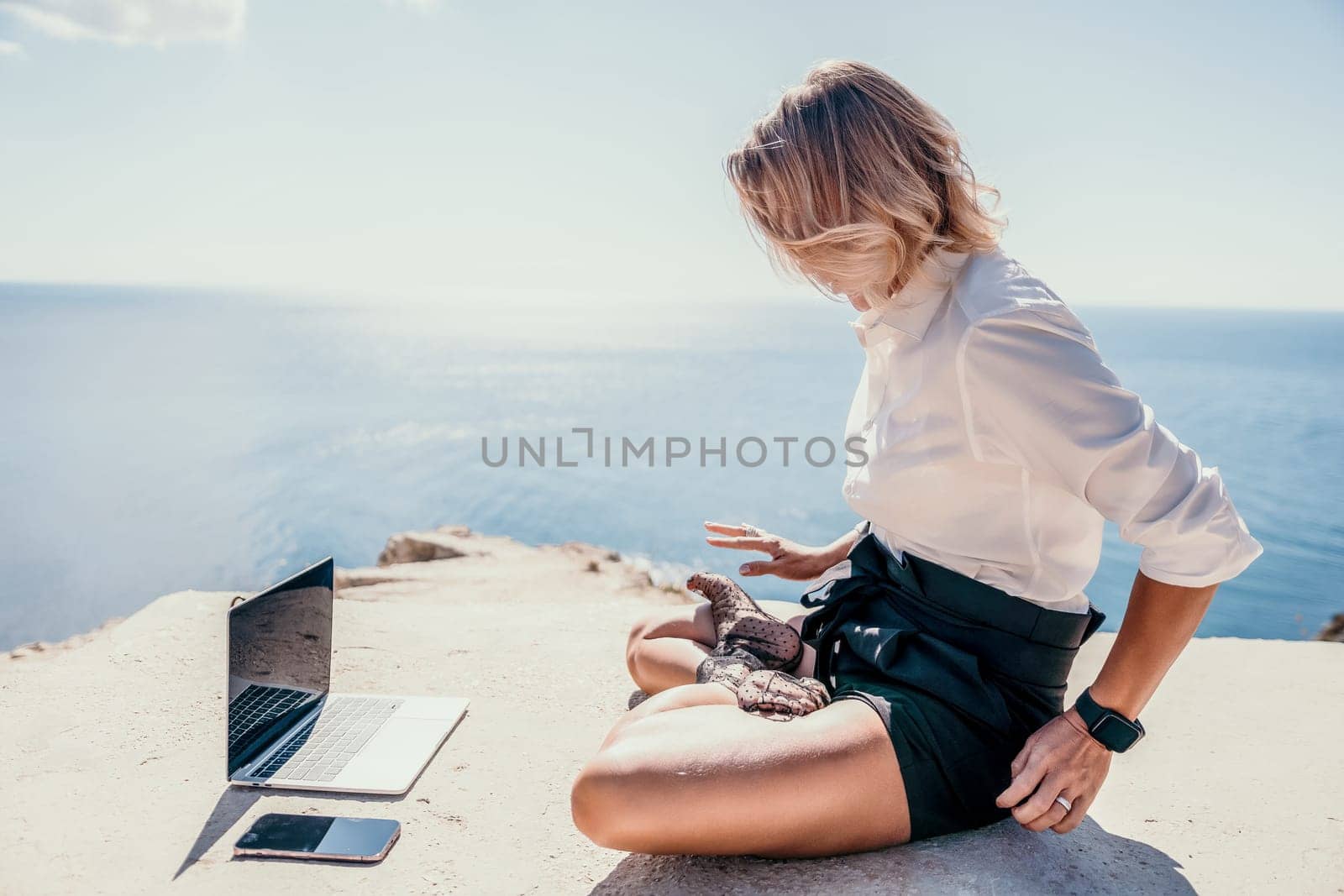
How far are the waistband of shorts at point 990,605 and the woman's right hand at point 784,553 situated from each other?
20.5 inches

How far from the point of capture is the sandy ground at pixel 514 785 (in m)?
1.63

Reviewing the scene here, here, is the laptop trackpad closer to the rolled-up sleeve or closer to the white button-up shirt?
the white button-up shirt

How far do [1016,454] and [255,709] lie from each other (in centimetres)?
178

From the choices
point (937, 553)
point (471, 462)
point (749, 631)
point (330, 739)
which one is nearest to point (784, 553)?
point (749, 631)

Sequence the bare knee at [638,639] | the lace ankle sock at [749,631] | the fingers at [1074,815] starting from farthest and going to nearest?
the bare knee at [638,639] < the lace ankle sock at [749,631] < the fingers at [1074,815]

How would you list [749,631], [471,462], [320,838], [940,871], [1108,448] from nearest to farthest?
[1108,448] → [940,871] → [320,838] → [749,631] → [471,462]

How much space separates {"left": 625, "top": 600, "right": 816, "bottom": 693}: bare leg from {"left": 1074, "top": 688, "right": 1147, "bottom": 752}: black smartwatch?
89 centimetres

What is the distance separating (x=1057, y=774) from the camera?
1452 millimetres

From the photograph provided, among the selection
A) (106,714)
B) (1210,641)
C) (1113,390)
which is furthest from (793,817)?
(1210,641)

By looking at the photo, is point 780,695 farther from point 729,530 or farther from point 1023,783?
point 729,530

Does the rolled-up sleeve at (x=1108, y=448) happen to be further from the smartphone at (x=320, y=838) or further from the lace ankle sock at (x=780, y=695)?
the smartphone at (x=320, y=838)

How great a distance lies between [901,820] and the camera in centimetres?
155

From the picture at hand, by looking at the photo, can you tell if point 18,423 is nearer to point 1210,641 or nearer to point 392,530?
point 392,530

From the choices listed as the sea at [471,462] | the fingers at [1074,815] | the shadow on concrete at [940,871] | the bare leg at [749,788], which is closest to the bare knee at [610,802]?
the bare leg at [749,788]
